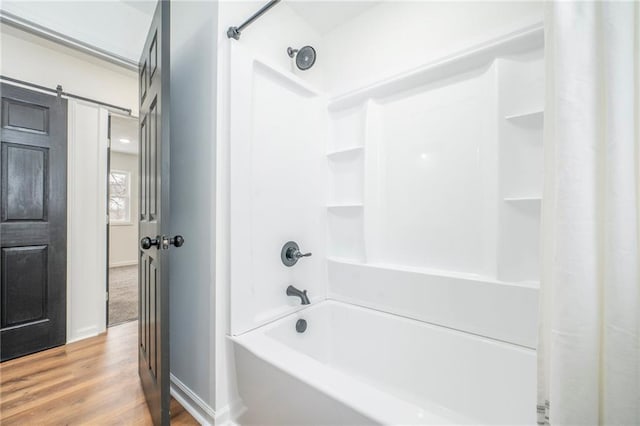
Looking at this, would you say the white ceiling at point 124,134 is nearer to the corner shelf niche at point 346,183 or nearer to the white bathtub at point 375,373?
the corner shelf niche at point 346,183

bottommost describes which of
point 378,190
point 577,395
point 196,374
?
point 196,374

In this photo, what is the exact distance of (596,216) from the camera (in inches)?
23.6

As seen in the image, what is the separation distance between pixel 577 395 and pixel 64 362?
300cm

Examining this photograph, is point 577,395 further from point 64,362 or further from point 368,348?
point 64,362

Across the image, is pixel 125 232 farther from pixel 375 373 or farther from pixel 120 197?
pixel 375 373

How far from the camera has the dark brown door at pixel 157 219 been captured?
125cm

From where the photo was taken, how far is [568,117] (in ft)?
2.01

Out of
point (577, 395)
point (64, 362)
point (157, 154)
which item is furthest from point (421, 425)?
point (64, 362)

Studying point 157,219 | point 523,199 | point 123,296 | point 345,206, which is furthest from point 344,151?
point 123,296

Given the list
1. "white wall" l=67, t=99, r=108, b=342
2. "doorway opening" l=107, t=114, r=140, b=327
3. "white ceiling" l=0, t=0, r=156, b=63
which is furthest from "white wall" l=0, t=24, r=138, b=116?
"doorway opening" l=107, t=114, r=140, b=327

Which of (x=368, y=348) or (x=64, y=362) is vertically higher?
(x=368, y=348)

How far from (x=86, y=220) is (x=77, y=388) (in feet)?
4.79

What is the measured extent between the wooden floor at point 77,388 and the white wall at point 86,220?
26 centimetres

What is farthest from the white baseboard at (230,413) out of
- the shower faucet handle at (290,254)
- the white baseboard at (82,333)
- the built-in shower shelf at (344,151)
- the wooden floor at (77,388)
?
the white baseboard at (82,333)
